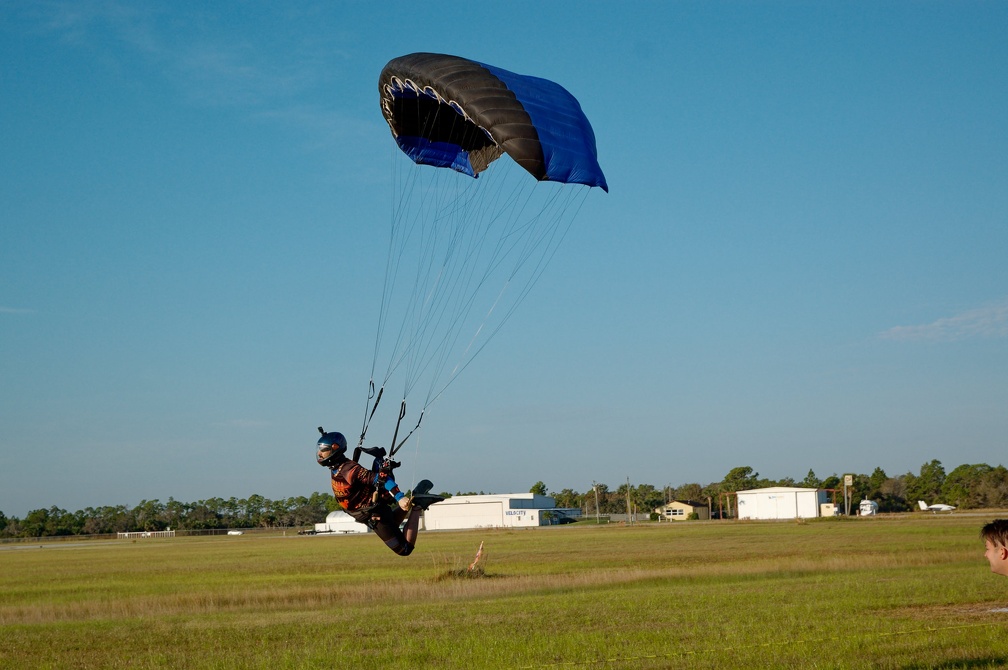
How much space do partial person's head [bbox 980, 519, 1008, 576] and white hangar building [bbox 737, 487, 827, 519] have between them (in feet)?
343

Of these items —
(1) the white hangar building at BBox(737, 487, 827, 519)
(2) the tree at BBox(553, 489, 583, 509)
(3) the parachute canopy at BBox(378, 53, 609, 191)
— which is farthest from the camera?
(2) the tree at BBox(553, 489, 583, 509)

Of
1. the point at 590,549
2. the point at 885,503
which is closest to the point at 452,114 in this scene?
the point at 590,549

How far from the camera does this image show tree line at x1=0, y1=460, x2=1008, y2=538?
145500mm

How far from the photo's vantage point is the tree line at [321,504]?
146 metres

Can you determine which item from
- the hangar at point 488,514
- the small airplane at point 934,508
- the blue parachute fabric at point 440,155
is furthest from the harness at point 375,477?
the small airplane at point 934,508

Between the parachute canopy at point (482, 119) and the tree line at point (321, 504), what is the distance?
132 meters

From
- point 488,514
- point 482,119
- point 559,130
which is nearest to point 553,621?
point 559,130

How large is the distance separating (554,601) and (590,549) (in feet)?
107

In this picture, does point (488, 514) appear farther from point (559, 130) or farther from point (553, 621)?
point (559, 130)

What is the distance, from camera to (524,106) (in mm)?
13102

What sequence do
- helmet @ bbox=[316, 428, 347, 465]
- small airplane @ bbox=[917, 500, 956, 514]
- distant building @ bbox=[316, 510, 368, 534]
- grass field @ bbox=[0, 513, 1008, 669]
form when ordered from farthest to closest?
small airplane @ bbox=[917, 500, 956, 514] < distant building @ bbox=[316, 510, 368, 534] < grass field @ bbox=[0, 513, 1008, 669] < helmet @ bbox=[316, 428, 347, 465]

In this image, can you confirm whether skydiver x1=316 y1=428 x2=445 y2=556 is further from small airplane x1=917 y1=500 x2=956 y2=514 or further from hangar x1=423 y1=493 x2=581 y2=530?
small airplane x1=917 y1=500 x2=956 y2=514

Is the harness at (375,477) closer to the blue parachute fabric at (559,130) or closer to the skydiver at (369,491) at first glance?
the skydiver at (369,491)

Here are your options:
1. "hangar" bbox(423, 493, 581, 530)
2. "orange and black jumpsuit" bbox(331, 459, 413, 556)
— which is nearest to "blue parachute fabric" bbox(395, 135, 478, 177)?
"orange and black jumpsuit" bbox(331, 459, 413, 556)
